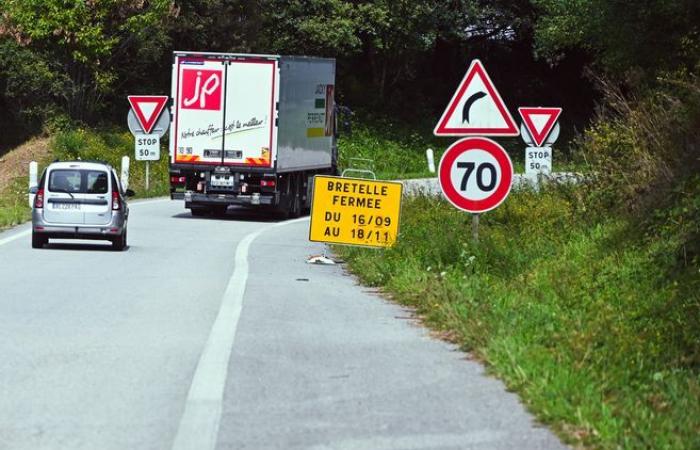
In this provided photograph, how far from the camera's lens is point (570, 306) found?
40.7ft

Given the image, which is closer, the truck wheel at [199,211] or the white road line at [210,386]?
the white road line at [210,386]

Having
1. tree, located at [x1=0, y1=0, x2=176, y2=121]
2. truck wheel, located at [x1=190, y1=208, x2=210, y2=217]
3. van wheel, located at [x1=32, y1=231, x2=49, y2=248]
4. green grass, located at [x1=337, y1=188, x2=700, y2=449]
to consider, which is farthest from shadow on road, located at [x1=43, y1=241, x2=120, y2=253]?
tree, located at [x1=0, y1=0, x2=176, y2=121]

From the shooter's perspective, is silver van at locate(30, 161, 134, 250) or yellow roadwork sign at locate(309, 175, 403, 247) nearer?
yellow roadwork sign at locate(309, 175, 403, 247)

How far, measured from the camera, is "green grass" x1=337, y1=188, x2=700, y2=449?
26.4ft

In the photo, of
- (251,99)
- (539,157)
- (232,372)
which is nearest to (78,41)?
(251,99)

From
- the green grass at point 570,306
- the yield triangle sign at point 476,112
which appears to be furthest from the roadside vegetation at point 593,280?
the yield triangle sign at point 476,112

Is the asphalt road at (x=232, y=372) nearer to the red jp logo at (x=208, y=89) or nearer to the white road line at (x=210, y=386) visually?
the white road line at (x=210, y=386)

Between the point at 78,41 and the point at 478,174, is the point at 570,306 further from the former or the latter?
the point at 78,41

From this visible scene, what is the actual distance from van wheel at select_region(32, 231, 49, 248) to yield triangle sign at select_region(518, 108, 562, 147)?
9.67 m

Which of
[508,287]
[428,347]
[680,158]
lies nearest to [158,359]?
[428,347]

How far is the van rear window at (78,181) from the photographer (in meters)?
23.5

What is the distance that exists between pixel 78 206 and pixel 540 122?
9466 millimetres

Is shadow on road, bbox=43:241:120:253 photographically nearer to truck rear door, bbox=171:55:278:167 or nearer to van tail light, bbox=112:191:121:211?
van tail light, bbox=112:191:121:211

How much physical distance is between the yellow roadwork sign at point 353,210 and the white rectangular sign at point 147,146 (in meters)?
19.4
